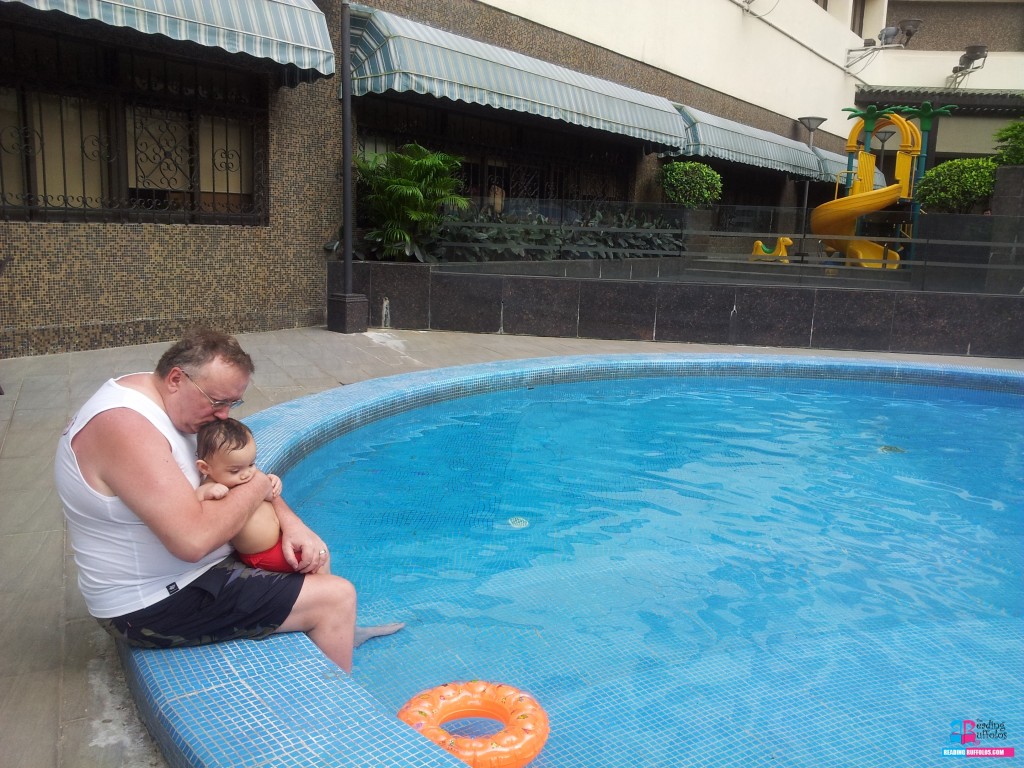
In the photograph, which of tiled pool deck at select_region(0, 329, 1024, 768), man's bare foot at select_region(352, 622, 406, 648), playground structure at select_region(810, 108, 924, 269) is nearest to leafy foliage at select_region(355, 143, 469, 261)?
playground structure at select_region(810, 108, 924, 269)

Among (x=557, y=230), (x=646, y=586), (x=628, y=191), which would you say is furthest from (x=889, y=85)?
(x=646, y=586)

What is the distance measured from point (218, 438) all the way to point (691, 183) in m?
14.5

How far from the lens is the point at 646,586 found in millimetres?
4352

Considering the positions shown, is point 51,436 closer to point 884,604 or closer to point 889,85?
point 884,604

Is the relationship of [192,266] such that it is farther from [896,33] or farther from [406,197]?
[896,33]

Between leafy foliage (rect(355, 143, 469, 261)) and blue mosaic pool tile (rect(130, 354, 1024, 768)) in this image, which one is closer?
blue mosaic pool tile (rect(130, 354, 1024, 768))

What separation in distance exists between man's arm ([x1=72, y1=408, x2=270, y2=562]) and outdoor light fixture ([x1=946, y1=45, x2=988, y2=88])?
2901cm

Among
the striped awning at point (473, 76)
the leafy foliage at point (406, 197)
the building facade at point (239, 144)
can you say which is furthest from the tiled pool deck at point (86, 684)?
the striped awning at point (473, 76)

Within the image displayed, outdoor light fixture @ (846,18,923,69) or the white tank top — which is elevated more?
outdoor light fixture @ (846,18,923,69)

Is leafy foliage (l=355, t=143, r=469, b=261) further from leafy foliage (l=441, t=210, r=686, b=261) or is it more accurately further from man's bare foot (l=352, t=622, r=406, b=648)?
man's bare foot (l=352, t=622, r=406, b=648)

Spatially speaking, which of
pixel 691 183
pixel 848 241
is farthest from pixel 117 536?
pixel 691 183

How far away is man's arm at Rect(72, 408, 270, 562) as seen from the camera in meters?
2.21

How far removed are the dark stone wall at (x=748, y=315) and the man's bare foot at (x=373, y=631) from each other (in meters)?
7.49

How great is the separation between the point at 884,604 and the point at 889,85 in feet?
90.8
